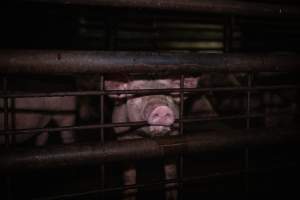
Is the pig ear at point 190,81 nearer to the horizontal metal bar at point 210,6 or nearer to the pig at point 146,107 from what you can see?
the pig at point 146,107

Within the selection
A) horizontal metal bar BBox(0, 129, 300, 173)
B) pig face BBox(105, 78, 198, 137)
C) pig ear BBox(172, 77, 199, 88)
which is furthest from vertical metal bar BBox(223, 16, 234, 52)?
horizontal metal bar BBox(0, 129, 300, 173)

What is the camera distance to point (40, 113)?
2176 millimetres

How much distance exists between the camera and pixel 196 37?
4.83 metres

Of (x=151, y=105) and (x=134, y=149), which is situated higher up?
(x=151, y=105)

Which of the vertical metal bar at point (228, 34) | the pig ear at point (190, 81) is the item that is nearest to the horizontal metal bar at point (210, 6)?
the pig ear at point (190, 81)

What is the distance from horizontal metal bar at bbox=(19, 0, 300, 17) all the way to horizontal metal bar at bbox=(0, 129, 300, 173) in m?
0.53

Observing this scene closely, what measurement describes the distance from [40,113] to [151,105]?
3.47 ft

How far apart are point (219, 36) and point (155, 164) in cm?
299

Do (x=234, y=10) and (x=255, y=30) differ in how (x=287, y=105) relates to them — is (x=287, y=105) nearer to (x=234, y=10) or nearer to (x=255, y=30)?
(x=255, y=30)

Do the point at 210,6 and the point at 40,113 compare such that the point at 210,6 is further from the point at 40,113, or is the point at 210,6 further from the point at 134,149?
the point at 40,113

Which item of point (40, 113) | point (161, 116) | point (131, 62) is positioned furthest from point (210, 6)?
point (40, 113)

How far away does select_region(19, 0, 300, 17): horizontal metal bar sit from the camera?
1062 millimetres

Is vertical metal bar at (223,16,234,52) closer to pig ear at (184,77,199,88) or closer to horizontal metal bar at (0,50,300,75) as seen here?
pig ear at (184,77,199,88)

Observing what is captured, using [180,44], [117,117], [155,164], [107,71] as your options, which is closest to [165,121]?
[107,71]
